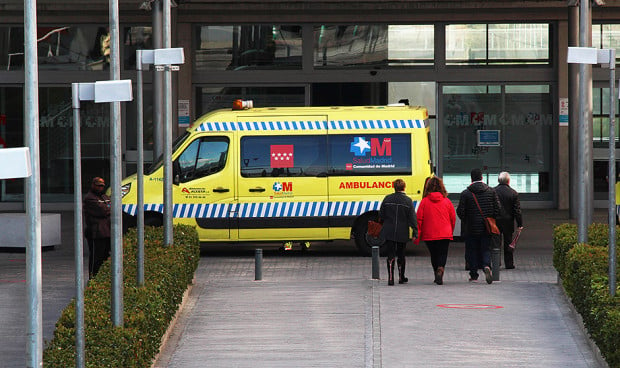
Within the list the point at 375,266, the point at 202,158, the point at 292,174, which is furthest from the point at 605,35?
the point at 375,266

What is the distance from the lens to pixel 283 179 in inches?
819

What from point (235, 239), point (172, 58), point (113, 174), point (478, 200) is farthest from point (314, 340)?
point (235, 239)

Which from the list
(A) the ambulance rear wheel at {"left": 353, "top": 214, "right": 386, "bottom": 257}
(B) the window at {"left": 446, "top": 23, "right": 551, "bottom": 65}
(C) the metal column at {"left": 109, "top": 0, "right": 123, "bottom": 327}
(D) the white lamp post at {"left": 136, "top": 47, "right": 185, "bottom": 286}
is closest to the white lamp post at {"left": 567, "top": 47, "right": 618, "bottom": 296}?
(D) the white lamp post at {"left": 136, "top": 47, "right": 185, "bottom": 286}

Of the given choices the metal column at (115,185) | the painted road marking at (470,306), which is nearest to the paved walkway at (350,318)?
the painted road marking at (470,306)

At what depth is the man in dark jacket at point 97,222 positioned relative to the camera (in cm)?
1702

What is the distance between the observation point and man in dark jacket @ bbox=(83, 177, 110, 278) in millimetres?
17016

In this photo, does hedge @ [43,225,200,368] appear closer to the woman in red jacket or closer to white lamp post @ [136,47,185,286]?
white lamp post @ [136,47,185,286]

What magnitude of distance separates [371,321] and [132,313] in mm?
3628

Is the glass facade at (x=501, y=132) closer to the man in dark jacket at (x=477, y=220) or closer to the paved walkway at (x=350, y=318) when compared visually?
the paved walkway at (x=350, y=318)

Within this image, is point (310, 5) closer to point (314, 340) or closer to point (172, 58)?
point (172, 58)

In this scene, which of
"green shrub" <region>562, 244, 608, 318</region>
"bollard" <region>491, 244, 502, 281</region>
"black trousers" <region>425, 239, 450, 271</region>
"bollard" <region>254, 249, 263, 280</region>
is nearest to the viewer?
"green shrub" <region>562, 244, 608, 318</region>

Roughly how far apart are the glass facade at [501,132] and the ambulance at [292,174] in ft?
31.6

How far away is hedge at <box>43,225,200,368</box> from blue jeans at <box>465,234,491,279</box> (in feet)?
12.7

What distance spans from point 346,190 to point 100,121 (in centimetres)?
1144
